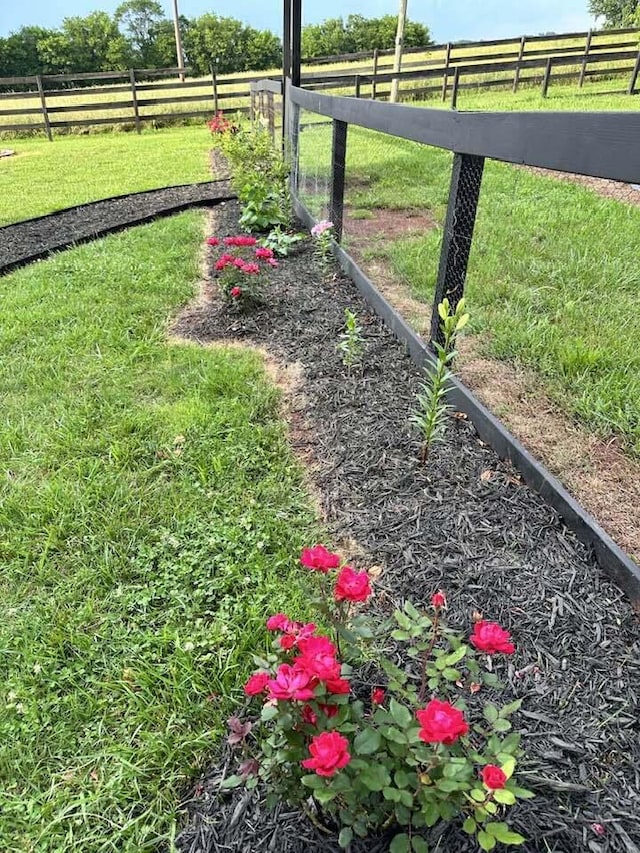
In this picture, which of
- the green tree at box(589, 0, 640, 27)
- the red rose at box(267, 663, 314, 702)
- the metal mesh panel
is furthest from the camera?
the green tree at box(589, 0, 640, 27)

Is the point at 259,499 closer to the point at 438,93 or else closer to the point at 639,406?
the point at 639,406

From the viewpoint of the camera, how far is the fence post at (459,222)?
7.29ft

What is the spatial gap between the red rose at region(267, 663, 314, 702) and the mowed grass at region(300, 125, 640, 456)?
1887 millimetres

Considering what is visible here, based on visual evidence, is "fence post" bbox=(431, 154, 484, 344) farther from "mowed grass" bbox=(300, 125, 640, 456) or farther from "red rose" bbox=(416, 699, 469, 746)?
"red rose" bbox=(416, 699, 469, 746)

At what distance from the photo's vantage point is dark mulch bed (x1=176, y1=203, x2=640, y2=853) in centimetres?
113

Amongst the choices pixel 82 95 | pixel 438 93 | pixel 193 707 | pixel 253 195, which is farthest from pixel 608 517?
pixel 82 95

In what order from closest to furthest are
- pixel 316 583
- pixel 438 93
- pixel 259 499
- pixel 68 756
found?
pixel 68 756, pixel 316 583, pixel 259 499, pixel 438 93

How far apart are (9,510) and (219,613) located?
99cm

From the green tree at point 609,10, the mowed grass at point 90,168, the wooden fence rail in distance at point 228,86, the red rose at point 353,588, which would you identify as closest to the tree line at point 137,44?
the green tree at point 609,10

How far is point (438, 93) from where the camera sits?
51.9 ft

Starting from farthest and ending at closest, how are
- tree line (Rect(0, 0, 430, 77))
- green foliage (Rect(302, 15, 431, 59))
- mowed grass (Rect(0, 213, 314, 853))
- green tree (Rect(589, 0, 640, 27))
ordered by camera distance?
1. tree line (Rect(0, 0, 430, 77))
2. green tree (Rect(589, 0, 640, 27))
3. green foliage (Rect(302, 15, 431, 59))
4. mowed grass (Rect(0, 213, 314, 853))

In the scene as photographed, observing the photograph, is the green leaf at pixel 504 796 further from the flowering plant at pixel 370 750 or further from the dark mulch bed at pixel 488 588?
the dark mulch bed at pixel 488 588

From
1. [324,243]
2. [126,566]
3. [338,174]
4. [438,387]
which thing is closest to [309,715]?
[126,566]

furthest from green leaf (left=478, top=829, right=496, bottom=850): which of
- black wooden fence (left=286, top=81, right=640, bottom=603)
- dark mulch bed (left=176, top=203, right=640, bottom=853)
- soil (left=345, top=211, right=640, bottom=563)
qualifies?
soil (left=345, top=211, right=640, bottom=563)
